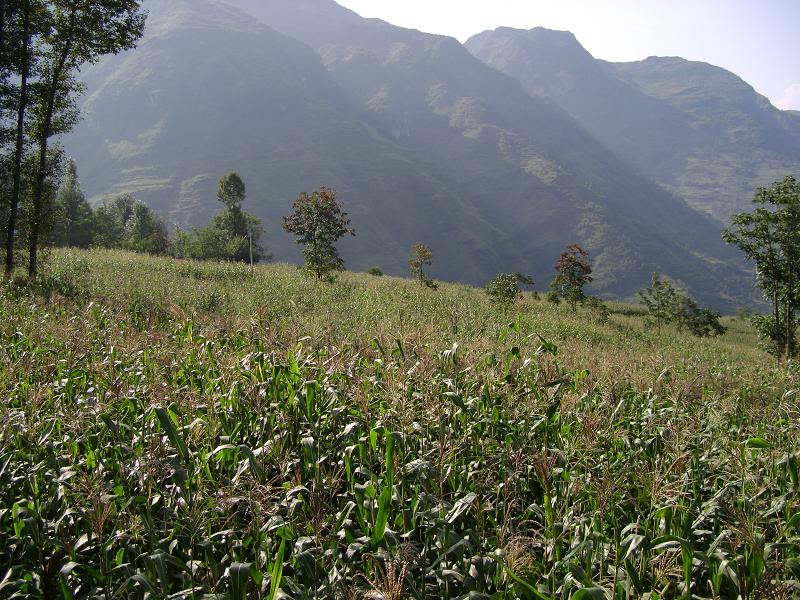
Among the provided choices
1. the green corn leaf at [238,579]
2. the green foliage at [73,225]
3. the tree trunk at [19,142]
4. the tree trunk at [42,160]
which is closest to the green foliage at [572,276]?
the tree trunk at [42,160]

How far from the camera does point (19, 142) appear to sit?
1570cm

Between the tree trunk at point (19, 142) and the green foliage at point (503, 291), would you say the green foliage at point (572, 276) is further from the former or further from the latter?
the tree trunk at point (19, 142)

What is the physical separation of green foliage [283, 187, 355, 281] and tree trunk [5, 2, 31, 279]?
1247 cm

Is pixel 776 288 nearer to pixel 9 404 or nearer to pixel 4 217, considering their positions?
pixel 9 404

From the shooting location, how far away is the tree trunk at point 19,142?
15453mm

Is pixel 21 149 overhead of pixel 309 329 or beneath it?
overhead

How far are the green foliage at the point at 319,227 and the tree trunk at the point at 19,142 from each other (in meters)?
12.5

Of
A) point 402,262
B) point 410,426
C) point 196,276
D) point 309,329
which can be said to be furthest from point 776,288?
point 402,262

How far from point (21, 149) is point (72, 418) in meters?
16.3

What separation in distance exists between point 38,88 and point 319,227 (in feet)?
44.4

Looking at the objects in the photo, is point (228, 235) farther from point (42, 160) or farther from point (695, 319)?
point (695, 319)

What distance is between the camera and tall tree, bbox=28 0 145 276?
16.3 m

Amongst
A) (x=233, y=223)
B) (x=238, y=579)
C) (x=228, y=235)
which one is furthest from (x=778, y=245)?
(x=233, y=223)

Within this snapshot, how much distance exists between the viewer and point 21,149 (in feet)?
52.6
